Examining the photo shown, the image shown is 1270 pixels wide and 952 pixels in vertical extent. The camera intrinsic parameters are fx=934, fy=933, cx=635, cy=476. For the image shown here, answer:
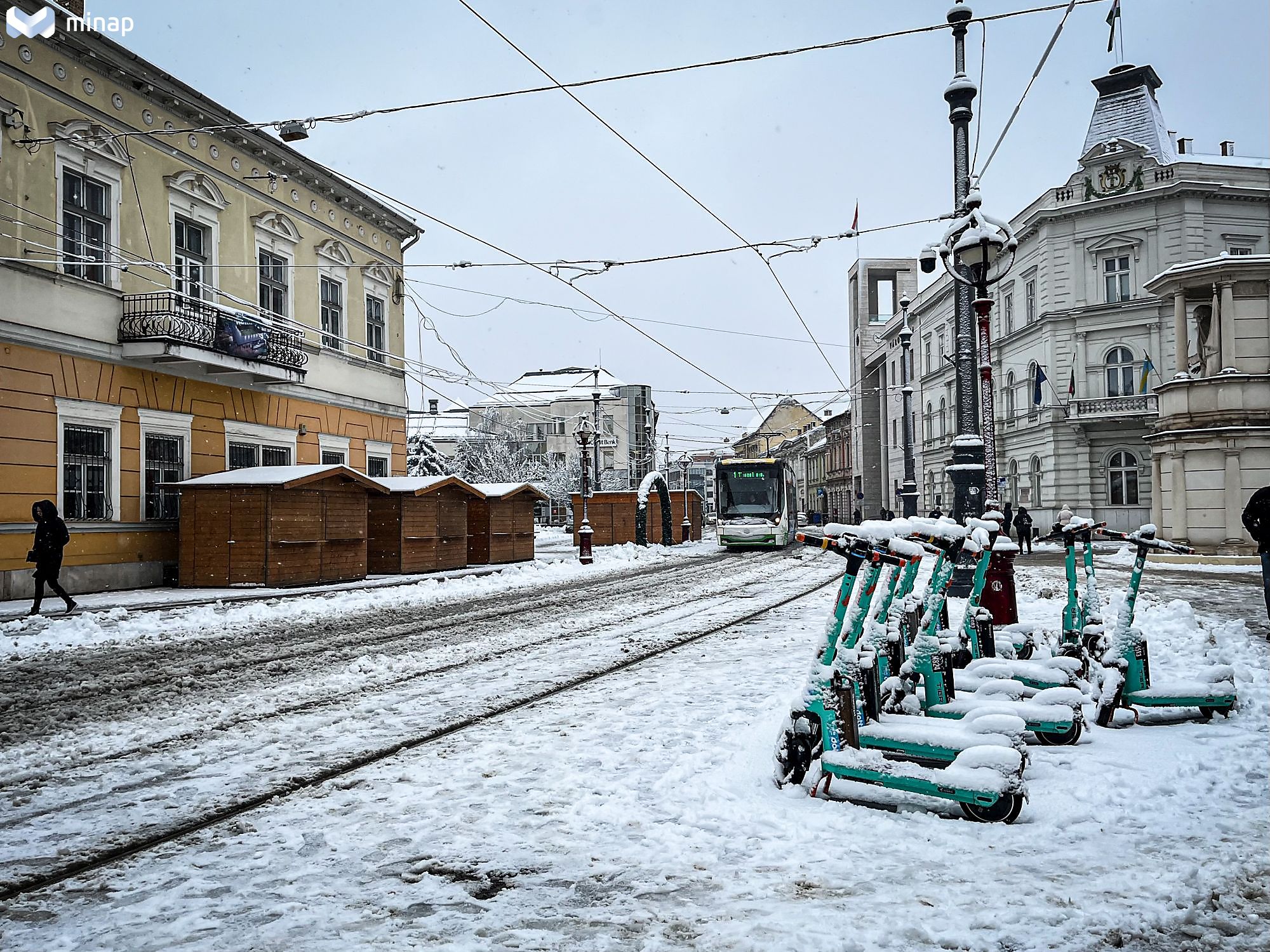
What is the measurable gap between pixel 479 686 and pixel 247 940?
4940 mm

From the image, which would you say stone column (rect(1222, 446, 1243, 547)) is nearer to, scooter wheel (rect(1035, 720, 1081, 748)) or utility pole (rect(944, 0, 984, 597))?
utility pole (rect(944, 0, 984, 597))

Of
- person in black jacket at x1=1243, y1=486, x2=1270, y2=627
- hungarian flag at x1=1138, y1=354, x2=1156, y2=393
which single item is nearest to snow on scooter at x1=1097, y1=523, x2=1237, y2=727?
person in black jacket at x1=1243, y1=486, x2=1270, y2=627

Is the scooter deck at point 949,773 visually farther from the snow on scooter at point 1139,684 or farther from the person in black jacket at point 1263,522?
the person in black jacket at point 1263,522

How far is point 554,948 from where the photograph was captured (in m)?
3.26

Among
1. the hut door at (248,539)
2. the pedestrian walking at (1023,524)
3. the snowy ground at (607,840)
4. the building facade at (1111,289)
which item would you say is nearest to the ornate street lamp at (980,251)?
the snowy ground at (607,840)

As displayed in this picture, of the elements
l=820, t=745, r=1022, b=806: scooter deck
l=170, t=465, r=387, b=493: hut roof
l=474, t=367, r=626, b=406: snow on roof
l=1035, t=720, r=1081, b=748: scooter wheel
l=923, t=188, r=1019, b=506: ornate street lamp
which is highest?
l=474, t=367, r=626, b=406: snow on roof

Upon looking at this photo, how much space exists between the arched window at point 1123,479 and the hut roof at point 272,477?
3291cm

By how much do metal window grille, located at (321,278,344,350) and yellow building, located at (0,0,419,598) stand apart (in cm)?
58

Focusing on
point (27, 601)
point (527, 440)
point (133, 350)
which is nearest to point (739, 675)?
point (27, 601)

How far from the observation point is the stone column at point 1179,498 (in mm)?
22641

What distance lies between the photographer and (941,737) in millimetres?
4793

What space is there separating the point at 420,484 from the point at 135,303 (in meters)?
7.41

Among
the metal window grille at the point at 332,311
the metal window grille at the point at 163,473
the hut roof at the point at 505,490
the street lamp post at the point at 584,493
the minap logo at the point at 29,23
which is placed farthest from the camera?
the street lamp post at the point at 584,493

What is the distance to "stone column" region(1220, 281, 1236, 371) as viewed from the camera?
866 inches
